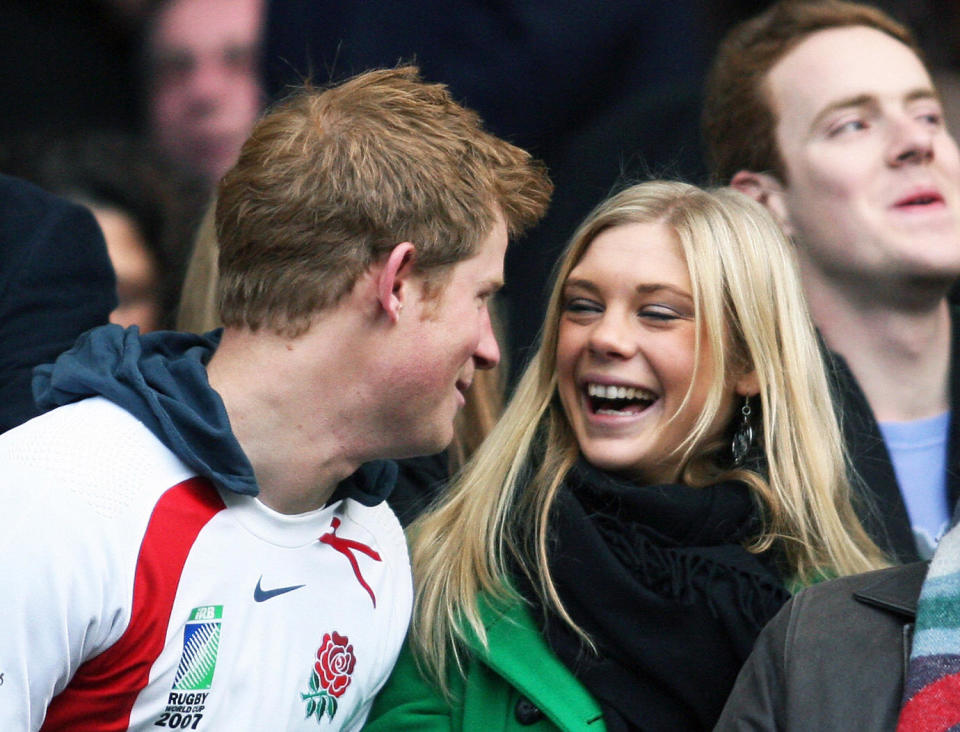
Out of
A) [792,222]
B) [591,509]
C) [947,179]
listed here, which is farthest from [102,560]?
[947,179]

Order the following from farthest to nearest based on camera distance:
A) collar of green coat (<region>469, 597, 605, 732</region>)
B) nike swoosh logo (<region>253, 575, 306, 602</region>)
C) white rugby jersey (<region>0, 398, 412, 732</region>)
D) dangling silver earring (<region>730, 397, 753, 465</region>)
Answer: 1. dangling silver earring (<region>730, 397, 753, 465</region>)
2. collar of green coat (<region>469, 597, 605, 732</region>)
3. nike swoosh logo (<region>253, 575, 306, 602</region>)
4. white rugby jersey (<region>0, 398, 412, 732</region>)

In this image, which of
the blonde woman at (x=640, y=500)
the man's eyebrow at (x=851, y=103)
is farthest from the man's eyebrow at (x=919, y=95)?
the blonde woman at (x=640, y=500)

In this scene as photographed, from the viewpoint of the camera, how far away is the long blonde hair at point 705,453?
Result: 2.71m

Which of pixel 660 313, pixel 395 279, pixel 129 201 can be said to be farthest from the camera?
pixel 129 201

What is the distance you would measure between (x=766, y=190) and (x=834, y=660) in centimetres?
161

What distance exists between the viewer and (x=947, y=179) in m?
3.39

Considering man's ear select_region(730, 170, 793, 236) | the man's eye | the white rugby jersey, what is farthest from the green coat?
the man's eye

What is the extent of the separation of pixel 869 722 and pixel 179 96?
3233 mm

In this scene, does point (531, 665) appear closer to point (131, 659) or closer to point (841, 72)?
point (131, 659)

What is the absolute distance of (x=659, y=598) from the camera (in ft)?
8.46

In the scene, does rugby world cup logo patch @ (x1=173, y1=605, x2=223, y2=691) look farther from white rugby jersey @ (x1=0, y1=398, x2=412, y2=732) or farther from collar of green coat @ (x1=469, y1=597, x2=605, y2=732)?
collar of green coat @ (x1=469, y1=597, x2=605, y2=732)

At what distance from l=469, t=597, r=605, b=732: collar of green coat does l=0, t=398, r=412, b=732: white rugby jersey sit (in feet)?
1.10

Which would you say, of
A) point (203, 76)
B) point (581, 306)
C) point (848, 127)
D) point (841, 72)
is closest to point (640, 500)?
point (581, 306)

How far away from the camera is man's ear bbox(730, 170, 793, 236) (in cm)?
342
